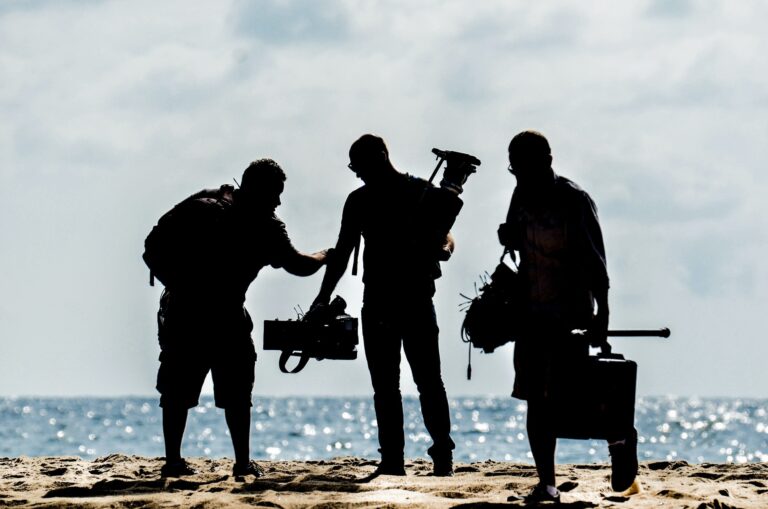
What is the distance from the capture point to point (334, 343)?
8633 millimetres

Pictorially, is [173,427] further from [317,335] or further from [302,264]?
[302,264]

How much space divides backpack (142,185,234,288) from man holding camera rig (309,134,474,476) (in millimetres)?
837

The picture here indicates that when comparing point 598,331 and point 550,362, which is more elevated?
point 598,331

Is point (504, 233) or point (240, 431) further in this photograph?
point (240, 431)

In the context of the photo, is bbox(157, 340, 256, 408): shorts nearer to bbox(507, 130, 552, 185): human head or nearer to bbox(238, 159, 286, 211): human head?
bbox(238, 159, 286, 211): human head

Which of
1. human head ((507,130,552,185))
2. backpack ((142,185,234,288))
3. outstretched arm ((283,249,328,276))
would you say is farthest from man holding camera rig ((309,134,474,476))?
human head ((507,130,552,185))

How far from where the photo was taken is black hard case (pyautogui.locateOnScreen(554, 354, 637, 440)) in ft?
Result: 23.0

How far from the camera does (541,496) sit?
22.4 feet

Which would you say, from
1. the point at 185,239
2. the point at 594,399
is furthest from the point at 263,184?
the point at 594,399

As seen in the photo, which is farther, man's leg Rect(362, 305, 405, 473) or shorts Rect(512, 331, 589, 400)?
man's leg Rect(362, 305, 405, 473)

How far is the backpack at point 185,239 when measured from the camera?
28.2 ft

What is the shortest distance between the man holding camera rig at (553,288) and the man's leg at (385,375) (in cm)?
166

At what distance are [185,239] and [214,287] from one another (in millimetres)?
382

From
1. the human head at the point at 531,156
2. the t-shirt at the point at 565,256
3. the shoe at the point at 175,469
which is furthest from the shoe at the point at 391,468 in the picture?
the human head at the point at 531,156
